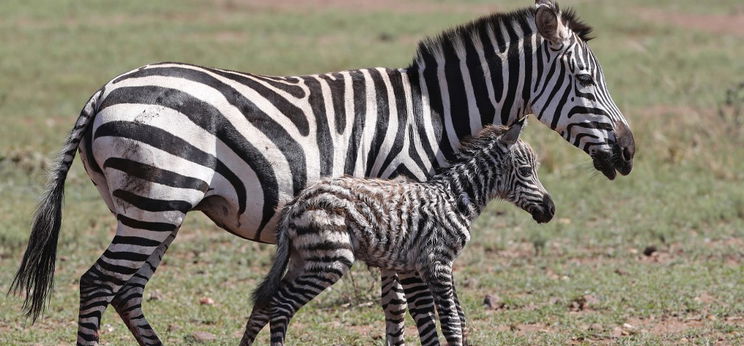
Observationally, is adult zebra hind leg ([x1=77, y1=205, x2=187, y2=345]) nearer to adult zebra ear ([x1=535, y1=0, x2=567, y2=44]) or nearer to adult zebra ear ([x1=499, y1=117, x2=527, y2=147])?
adult zebra ear ([x1=499, y1=117, x2=527, y2=147])

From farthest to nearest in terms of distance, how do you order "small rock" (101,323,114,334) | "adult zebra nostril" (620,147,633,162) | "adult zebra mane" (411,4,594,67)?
1. "small rock" (101,323,114,334)
2. "adult zebra mane" (411,4,594,67)
3. "adult zebra nostril" (620,147,633,162)

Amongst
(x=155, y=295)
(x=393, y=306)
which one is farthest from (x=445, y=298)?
(x=155, y=295)

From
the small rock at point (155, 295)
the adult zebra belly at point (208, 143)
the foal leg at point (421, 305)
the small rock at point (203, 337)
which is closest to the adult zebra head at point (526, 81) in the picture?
the foal leg at point (421, 305)

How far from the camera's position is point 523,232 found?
1148 cm

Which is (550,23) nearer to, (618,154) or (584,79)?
(584,79)

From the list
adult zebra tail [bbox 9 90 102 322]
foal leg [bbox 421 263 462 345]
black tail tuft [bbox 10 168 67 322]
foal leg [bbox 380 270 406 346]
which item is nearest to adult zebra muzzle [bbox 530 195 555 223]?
foal leg [bbox 421 263 462 345]

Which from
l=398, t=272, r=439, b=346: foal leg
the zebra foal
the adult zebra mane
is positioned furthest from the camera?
the adult zebra mane

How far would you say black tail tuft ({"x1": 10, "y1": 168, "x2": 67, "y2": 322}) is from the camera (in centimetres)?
673

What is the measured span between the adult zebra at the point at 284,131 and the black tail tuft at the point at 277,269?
17cm

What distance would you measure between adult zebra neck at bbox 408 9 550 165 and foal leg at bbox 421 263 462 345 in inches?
38.7

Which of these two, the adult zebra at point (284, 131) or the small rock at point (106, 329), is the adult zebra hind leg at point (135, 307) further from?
the small rock at point (106, 329)

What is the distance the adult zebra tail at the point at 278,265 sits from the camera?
259 inches

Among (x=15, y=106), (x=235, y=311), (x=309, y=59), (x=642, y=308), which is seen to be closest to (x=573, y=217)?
(x=642, y=308)

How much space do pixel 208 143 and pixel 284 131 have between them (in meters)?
0.50
